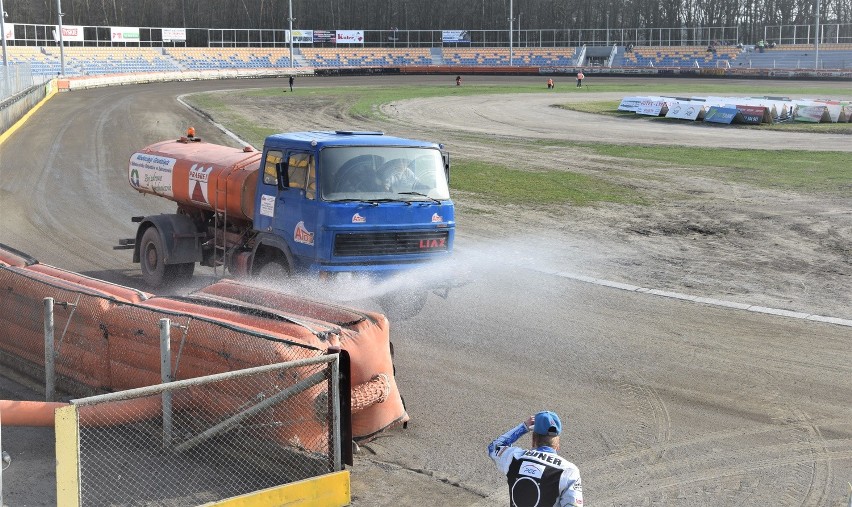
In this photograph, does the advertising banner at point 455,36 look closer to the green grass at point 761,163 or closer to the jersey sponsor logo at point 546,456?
the green grass at point 761,163

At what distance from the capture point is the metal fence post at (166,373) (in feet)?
26.0

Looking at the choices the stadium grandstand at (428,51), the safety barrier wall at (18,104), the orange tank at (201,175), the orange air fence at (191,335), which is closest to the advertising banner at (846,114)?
the orange tank at (201,175)

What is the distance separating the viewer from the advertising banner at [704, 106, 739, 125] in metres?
40.8

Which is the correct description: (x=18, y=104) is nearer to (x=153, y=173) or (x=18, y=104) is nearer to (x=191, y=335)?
(x=153, y=173)

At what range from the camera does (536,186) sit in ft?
83.9

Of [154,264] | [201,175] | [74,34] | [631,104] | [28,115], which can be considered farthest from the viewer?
[74,34]

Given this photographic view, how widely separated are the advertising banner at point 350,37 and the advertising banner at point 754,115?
7329cm

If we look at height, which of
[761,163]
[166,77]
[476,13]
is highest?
[476,13]

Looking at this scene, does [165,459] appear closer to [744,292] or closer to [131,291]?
[131,291]

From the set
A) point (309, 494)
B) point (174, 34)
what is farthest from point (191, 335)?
point (174, 34)

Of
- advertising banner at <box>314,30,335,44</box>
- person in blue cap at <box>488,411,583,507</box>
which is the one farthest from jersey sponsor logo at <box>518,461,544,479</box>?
advertising banner at <box>314,30,335,44</box>

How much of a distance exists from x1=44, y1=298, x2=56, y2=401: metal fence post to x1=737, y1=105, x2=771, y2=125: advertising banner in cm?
3604

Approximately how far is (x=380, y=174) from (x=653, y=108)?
34.2 meters

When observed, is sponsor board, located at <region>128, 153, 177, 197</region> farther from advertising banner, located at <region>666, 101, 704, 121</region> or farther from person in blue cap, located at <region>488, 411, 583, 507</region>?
advertising banner, located at <region>666, 101, 704, 121</region>
